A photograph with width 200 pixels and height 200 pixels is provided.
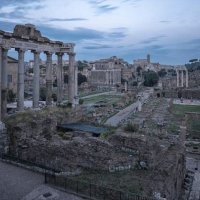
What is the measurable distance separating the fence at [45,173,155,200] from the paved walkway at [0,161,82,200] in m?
0.43

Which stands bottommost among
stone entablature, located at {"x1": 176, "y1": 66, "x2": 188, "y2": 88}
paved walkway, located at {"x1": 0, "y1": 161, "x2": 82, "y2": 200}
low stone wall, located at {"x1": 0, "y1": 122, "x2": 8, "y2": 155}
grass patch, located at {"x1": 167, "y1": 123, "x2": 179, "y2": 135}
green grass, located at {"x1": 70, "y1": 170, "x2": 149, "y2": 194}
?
grass patch, located at {"x1": 167, "y1": 123, "x2": 179, "y2": 135}

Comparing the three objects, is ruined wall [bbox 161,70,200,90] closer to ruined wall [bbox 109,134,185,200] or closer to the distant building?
the distant building

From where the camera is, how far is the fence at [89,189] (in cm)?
1203

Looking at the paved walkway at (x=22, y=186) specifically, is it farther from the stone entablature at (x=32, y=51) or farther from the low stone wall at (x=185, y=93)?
the low stone wall at (x=185, y=93)

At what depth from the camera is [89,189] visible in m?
12.9

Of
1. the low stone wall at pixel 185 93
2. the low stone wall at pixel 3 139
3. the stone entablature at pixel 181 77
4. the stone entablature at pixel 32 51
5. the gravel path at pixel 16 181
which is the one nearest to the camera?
the gravel path at pixel 16 181

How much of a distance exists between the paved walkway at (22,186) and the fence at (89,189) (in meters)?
0.43

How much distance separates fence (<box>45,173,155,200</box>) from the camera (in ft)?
39.5

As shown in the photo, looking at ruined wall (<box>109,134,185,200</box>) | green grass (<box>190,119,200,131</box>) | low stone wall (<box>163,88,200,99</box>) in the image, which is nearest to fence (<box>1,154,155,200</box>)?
ruined wall (<box>109,134,185,200</box>)

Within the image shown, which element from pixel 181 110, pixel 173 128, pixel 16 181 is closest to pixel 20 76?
pixel 16 181

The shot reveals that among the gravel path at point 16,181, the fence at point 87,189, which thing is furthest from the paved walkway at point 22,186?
the fence at point 87,189

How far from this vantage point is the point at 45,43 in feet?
82.7

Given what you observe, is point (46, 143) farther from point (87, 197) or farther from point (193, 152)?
point (193, 152)

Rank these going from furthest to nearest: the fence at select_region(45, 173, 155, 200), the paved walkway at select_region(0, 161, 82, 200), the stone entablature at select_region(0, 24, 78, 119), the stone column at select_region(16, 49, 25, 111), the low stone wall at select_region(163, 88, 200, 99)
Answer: the low stone wall at select_region(163, 88, 200, 99) → the stone column at select_region(16, 49, 25, 111) → the stone entablature at select_region(0, 24, 78, 119) → the paved walkway at select_region(0, 161, 82, 200) → the fence at select_region(45, 173, 155, 200)
